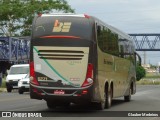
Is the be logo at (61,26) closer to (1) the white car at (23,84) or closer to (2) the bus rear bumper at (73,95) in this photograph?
(2) the bus rear bumper at (73,95)

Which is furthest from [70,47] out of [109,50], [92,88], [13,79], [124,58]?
[13,79]

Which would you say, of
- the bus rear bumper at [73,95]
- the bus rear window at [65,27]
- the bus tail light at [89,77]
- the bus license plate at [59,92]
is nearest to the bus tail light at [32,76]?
the bus rear bumper at [73,95]

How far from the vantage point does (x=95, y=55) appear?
720 inches

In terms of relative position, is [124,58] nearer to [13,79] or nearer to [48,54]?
[48,54]

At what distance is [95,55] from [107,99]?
3368 millimetres

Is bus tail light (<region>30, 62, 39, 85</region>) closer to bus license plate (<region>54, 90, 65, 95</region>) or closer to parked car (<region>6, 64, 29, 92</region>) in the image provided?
bus license plate (<region>54, 90, 65, 95</region>)

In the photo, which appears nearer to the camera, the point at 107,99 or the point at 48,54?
the point at 48,54

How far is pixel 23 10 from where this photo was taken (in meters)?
68.2

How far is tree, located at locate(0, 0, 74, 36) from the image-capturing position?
68.4 metres

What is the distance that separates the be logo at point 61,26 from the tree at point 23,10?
164 ft

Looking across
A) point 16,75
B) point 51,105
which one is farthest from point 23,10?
point 51,105

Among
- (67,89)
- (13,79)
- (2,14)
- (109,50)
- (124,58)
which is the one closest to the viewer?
(67,89)

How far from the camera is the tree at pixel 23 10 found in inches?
2694

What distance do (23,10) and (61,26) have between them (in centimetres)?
5057
